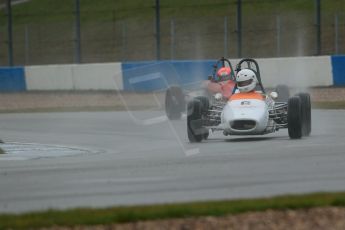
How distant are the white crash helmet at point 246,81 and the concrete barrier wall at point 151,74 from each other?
11500 mm

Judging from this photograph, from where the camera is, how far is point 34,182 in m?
13.5

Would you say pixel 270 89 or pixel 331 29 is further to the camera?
pixel 331 29

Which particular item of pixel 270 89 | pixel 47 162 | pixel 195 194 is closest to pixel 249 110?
pixel 47 162

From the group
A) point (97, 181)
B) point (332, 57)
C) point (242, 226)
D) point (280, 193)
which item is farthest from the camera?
point (332, 57)

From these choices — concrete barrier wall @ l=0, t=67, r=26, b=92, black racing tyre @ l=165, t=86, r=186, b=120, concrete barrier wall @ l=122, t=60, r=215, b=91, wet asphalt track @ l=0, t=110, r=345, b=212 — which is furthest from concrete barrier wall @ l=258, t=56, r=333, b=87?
concrete barrier wall @ l=0, t=67, r=26, b=92

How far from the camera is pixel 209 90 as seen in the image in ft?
76.8

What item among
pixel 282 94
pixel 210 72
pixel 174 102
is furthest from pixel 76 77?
pixel 282 94

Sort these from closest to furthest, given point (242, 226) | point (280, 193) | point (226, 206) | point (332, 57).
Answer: point (242, 226)
point (226, 206)
point (280, 193)
point (332, 57)

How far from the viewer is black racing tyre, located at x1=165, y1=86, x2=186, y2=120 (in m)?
24.7

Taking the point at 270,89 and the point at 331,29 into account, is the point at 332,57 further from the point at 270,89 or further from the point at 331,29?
the point at 331,29

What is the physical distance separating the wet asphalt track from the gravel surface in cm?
151

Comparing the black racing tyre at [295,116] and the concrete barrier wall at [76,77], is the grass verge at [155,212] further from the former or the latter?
the concrete barrier wall at [76,77]

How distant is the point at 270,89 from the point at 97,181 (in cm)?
1773

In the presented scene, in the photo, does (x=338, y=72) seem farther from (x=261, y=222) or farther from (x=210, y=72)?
(x=261, y=222)
